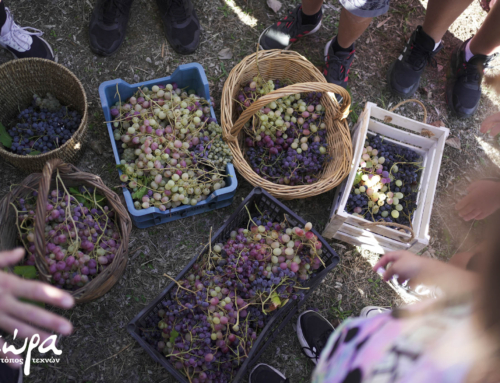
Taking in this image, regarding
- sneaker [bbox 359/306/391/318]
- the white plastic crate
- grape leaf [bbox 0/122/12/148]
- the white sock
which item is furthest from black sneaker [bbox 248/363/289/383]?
the white sock

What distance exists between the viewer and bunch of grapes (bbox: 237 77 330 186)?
2.22m

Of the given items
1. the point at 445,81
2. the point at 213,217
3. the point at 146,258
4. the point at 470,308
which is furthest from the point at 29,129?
the point at 445,81

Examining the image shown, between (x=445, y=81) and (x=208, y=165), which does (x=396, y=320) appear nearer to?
(x=208, y=165)

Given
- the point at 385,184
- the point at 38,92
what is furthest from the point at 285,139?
the point at 38,92

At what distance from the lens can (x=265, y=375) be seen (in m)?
2.03

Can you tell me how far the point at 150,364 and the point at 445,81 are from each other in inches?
118

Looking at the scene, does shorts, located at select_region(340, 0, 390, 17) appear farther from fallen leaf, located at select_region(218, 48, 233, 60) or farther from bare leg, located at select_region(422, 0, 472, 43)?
fallen leaf, located at select_region(218, 48, 233, 60)

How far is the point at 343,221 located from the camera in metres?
2.10

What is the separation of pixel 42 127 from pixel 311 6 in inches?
75.8

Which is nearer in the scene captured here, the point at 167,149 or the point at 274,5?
the point at 167,149

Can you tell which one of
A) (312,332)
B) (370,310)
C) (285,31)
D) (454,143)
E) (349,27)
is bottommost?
(312,332)

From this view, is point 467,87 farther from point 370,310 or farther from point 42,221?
point 42,221

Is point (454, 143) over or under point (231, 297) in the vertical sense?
over

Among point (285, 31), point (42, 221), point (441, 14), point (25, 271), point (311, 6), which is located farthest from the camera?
point (285, 31)
